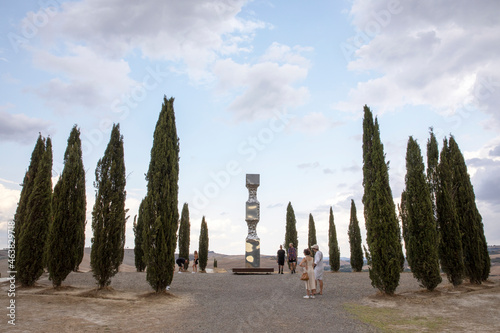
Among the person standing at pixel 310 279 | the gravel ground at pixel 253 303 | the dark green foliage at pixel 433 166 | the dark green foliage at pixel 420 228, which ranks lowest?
the gravel ground at pixel 253 303

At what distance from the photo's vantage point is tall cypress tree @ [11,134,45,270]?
44.1 feet

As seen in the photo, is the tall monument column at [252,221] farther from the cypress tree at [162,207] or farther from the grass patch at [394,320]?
the grass patch at [394,320]

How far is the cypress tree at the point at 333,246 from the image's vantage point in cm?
2694

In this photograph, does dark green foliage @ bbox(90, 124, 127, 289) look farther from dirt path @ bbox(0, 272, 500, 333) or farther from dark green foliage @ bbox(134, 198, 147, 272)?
dark green foliage @ bbox(134, 198, 147, 272)

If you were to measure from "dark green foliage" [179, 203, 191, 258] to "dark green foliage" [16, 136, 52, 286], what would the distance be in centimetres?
1659

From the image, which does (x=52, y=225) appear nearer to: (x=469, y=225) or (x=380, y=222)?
(x=380, y=222)

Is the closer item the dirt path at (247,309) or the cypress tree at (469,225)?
the dirt path at (247,309)

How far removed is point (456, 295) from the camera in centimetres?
1089

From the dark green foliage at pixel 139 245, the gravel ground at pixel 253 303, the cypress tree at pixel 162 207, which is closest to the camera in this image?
the gravel ground at pixel 253 303

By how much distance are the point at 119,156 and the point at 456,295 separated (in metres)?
12.9

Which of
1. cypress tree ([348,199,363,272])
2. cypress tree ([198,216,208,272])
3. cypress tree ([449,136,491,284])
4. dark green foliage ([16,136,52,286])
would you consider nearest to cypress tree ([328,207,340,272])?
cypress tree ([348,199,363,272])

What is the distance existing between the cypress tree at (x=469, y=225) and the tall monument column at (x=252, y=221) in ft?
42.6

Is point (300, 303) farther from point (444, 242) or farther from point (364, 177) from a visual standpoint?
point (444, 242)

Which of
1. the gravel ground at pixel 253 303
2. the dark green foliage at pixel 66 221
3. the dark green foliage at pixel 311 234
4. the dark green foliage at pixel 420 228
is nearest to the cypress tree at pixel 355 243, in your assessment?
the dark green foliage at pixel 311 234
